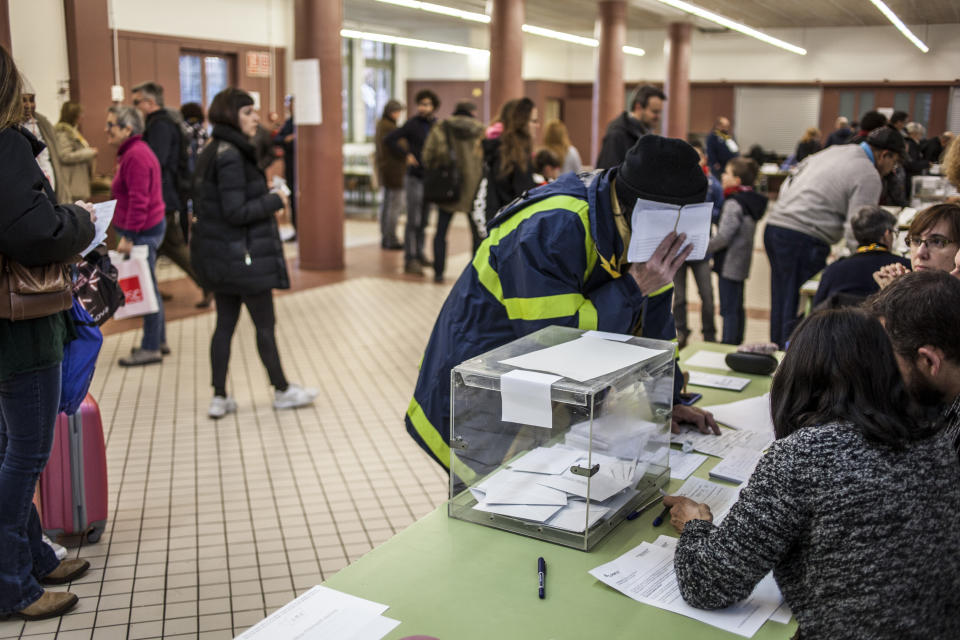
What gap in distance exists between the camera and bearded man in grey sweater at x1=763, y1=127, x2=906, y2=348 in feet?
15.7

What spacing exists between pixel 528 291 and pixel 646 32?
1276 centimetres

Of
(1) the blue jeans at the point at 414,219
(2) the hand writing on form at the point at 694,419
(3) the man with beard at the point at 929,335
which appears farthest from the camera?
(1) the blue jeans at the point at 414,219

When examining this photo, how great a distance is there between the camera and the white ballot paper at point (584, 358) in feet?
5.74

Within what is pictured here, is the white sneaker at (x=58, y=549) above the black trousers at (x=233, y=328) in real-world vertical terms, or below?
below

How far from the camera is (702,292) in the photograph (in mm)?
6059

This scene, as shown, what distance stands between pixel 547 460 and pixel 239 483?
2.27 m

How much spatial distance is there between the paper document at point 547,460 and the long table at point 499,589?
17 cm

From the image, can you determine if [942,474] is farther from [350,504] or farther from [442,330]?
[350,504]

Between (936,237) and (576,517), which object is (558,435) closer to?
(576,517)

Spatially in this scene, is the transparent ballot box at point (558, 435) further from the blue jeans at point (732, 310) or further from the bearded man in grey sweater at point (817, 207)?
the blue jeans at point (732, 310)

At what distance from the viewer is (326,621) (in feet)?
4.87

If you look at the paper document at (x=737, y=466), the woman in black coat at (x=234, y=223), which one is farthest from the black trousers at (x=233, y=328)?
the paper document at (x=737, y=466)

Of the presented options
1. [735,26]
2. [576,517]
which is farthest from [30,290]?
[735,26]

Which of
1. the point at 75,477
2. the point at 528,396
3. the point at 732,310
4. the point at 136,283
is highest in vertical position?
the point at 528,396
